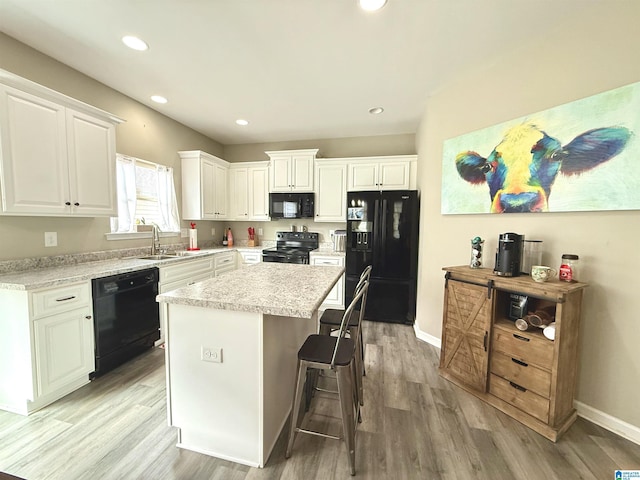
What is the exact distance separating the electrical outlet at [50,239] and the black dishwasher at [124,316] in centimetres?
67

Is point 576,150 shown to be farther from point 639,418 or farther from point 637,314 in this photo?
point 639,418

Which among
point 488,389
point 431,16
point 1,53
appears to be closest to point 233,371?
point 488,389

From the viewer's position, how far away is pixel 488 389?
2004 millimetres

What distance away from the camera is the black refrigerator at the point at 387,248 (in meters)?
3.52

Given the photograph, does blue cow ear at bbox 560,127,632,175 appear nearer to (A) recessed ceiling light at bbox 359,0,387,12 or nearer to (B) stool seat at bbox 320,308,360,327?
(A) recessed ceiling light at bbox 359,0,387,12

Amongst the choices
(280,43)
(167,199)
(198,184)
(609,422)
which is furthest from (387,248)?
(167,199)

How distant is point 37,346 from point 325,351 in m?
1.97

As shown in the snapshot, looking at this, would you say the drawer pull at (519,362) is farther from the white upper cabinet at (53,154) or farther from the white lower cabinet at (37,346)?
the white upper cabinet at (53,154)

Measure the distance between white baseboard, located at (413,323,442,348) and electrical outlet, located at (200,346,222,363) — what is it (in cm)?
237

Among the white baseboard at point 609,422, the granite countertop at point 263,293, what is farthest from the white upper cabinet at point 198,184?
the white baseboard at point 609,422

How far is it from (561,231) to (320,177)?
121 inches

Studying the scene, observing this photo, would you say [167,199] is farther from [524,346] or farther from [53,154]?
[524,346]

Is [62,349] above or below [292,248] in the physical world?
below

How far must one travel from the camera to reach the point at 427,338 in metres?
3.04
